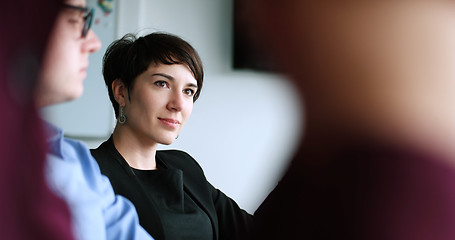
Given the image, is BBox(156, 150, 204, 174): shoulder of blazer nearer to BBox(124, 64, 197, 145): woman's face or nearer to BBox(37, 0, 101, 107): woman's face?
BBox(124, 64, 197, 145): woman's face

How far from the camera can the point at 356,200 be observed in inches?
8.3

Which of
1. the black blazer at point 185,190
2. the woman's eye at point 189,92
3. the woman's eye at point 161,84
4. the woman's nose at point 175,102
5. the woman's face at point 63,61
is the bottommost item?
the black blazer at point 185,190

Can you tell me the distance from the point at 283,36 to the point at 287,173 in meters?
0.07

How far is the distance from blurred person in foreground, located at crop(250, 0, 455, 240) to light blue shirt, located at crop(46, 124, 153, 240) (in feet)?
0.32

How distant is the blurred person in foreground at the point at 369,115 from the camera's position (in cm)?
21

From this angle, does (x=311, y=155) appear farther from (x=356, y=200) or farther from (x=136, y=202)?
(x=136, y=202)

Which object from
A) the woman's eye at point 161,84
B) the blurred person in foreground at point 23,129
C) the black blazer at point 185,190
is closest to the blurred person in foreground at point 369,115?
the blurred person in foreground at point 23,129

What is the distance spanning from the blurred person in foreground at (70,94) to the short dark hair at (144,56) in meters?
0.46

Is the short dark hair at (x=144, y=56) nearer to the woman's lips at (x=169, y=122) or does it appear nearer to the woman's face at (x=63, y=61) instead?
the woman's lips at (x=169, y=122)

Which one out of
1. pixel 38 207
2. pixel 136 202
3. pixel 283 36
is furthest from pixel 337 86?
pixel 136 202

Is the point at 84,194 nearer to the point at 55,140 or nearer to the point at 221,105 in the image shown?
the point at 55,140

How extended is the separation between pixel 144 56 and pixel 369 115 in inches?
21.2

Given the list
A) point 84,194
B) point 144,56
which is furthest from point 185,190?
point 84,194

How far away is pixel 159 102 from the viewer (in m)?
0.69
